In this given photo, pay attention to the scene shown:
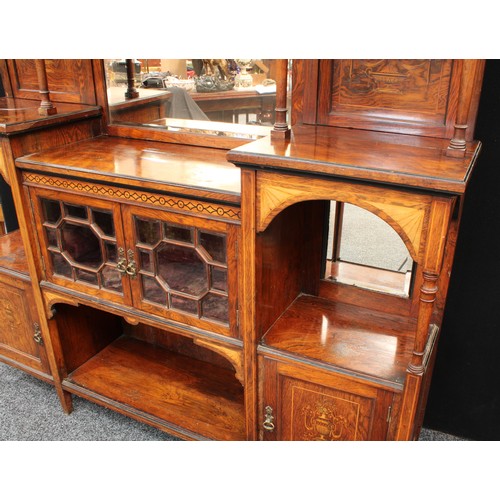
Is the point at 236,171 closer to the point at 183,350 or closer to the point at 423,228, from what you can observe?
the point at 423,228

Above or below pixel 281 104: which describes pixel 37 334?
below

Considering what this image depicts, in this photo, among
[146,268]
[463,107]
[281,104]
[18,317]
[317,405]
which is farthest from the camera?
[18,317]

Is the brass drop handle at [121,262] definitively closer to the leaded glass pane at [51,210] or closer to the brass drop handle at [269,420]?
the leaded glass pane at [51,210]

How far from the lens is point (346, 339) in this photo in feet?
4.57

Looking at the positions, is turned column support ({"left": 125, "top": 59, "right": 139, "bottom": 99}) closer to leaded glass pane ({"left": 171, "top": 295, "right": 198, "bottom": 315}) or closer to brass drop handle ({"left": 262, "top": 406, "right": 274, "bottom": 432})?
leaded glass pane ({"left": 171, "top": 295, "right": 198, "bottom": 315})

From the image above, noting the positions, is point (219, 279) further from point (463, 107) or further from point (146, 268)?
point (463, 107)

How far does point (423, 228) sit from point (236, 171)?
55cm

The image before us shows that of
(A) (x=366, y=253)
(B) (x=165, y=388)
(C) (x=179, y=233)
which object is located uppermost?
(C) (x=179, y=233)

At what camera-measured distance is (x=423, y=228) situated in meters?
1.04

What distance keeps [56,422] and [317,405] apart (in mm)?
1088

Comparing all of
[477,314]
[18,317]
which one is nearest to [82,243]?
[18,317]

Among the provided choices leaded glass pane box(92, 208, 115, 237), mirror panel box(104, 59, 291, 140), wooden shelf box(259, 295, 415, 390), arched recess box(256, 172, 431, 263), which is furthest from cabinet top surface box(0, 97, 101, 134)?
wooden shelf box(259, 295, 415, 390)

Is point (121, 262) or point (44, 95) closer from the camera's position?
point (121, 262)

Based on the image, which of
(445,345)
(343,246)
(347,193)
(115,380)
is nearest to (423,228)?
(347,193)
